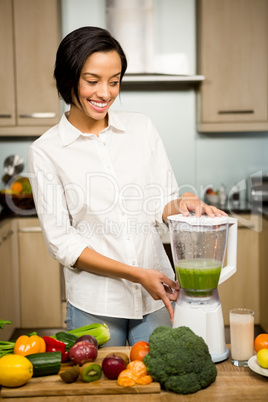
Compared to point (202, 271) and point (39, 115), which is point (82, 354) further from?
point (39, 115)

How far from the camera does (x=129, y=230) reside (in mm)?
1523

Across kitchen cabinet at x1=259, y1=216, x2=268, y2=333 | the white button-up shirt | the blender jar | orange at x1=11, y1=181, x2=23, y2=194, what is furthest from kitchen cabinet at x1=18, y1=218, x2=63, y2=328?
the blender jar

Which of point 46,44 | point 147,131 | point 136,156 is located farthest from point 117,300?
point 46,44

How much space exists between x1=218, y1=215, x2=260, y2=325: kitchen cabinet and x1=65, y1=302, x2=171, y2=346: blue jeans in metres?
1.87

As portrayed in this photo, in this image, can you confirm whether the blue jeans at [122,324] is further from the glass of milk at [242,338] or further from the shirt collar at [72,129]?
the shirt collar at [72,129]

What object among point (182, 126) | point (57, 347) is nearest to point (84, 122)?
point (57, 347)

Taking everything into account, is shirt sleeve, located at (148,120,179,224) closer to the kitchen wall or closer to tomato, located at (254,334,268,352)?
tomato, located at (254,334,268,352)

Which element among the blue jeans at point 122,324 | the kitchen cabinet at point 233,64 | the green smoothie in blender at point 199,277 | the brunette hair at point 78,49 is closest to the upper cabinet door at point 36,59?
the kitchen cabinet at point 233,64

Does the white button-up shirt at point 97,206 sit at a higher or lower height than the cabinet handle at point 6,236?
higher

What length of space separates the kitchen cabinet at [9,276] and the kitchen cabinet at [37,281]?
36 millimetres

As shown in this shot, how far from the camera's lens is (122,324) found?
1558 mm

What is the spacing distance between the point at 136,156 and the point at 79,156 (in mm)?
176

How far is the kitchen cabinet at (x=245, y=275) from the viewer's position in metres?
3.33

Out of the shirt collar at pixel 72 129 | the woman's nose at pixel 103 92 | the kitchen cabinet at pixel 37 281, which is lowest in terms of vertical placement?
the kitchen cabinet at pixel 37 281
